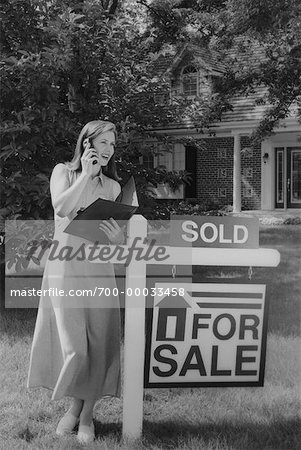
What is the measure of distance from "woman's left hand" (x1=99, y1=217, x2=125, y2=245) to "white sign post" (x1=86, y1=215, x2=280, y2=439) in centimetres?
4

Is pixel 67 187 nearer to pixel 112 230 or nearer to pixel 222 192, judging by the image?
pixel 112 230

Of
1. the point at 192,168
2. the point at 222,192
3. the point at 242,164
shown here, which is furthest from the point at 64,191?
the point at 242,164

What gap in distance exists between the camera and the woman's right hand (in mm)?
2992

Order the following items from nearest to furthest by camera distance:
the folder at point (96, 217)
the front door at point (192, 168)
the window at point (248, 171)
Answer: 1. the folder at point (96, 217)
2. the front door at point (192, 168)
3. the window at point (248, 171)

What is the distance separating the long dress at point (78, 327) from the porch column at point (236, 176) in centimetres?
1215

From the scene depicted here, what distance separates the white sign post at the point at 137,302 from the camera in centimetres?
305

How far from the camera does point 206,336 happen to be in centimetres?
318

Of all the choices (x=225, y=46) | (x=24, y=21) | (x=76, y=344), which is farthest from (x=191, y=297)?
(x=225, y=46)

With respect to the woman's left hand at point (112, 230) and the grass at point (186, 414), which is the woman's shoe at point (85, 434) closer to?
the grass at point (186, 414)

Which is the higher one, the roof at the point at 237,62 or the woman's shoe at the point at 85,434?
the roof at the point at 237,62

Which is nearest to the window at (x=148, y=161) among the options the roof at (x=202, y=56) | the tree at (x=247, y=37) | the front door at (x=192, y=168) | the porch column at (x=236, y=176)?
the tree at (x=247, y=37)

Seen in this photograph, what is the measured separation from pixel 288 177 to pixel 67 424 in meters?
15.1

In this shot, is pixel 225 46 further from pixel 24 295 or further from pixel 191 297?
pixel 191 297

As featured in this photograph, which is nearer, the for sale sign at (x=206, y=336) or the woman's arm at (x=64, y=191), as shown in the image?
the woman's arm at (x=64, y=191)
